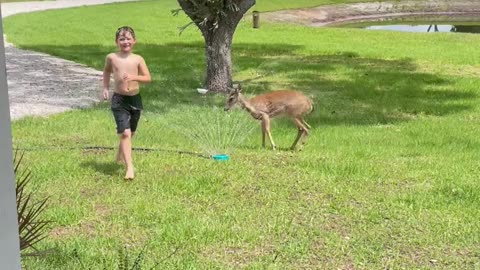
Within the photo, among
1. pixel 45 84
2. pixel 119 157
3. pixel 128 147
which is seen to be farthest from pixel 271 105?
pixel 45 84

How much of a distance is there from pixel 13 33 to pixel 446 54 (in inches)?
485

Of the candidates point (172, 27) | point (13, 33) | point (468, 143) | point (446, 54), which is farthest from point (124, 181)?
point (172, 27)

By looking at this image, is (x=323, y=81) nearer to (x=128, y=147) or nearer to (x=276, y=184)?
(x=276, y=184)

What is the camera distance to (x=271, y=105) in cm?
751

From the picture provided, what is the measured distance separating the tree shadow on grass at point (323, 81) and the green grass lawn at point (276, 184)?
62 millimetres

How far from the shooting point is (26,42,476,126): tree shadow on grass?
419 inches

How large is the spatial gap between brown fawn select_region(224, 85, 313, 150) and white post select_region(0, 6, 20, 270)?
566 centimetres

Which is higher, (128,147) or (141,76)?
(141,76)

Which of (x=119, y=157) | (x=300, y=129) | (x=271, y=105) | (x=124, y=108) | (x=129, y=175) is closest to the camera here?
(x=124, y=108)

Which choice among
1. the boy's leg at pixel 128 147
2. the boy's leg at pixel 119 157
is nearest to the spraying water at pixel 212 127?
the boy's leg at pixel 119 157

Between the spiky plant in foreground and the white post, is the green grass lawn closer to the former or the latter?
the spiky plant in foreground

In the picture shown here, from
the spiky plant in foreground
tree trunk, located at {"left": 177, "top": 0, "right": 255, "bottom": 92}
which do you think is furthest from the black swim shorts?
tree trunk, located at {"left": 177, "top": 0, "right": 255, "bottom": 92}

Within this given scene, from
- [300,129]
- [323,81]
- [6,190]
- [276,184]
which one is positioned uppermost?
[6,190]

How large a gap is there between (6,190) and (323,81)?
11.9 m
